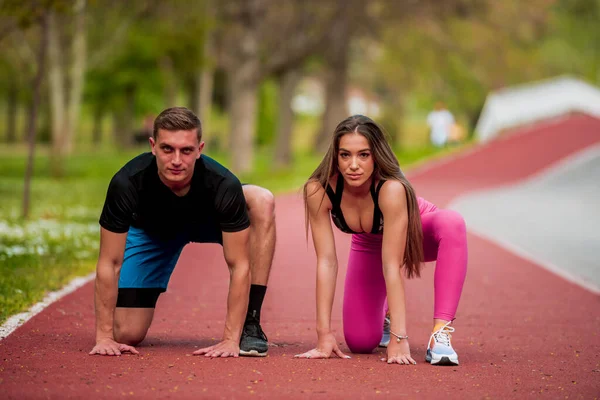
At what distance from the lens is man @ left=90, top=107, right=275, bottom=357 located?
6439mm

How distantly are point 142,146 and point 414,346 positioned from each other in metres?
50.9

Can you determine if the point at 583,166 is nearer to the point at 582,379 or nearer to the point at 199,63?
Answer: the point at 199,63

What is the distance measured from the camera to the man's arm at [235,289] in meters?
6.61

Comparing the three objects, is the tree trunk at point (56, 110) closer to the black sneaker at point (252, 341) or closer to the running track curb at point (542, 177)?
the running track curb at point (542, 177)

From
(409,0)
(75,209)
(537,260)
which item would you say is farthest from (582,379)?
(409,0)

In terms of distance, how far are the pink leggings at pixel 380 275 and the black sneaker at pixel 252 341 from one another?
0.62 metres

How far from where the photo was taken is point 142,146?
57.4 metres

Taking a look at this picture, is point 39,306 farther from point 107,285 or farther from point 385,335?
point 385,335

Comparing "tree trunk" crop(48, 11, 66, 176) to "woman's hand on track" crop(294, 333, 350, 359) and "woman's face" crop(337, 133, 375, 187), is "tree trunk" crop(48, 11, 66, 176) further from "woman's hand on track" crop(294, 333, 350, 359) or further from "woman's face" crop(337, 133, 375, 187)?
"woman's hand on track" crop(294, 333, 350, 359)

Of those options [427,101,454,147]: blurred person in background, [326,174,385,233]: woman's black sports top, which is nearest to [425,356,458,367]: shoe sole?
[326,174,385,233]: woman's black sports top

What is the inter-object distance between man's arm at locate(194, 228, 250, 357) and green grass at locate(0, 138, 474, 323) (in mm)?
2157

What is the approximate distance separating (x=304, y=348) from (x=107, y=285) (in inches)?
58.2

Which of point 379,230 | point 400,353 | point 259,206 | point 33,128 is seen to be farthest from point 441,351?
point 33,128

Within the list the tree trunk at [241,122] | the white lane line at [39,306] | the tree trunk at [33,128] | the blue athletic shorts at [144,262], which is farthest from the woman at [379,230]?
the tree trunk at [241,122]
